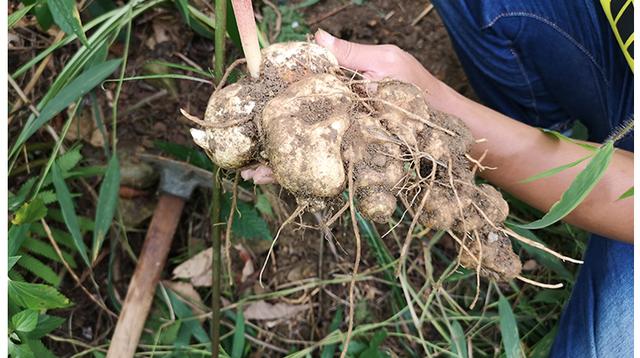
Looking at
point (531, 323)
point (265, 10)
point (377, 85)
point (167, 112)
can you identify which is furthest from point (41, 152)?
point (531, 323)

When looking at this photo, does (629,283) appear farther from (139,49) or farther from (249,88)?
(139,49)

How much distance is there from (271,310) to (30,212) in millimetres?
506

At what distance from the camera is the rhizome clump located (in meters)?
0.77

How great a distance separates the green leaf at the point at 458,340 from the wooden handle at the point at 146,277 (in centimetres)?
56

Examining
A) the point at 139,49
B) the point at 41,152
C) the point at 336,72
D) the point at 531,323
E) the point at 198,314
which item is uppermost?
the point at 336,72

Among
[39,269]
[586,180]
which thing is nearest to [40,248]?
[39,269]

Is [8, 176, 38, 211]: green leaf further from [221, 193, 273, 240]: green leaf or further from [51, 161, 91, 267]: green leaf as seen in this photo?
[221, 193, 273, 240]: green leaf

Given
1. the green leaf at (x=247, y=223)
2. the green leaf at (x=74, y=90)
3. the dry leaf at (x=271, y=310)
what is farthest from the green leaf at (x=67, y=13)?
the dry leaf at (x=271, y=310)

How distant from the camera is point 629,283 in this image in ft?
3.36

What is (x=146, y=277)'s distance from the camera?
4.05 feet

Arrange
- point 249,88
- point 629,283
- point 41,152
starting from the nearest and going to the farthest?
point 249,88
point 629,283
point 41,152

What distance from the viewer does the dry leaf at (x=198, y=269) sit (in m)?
1.31

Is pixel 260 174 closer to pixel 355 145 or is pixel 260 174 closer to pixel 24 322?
pixel 355 145

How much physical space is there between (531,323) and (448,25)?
62 centimetres
